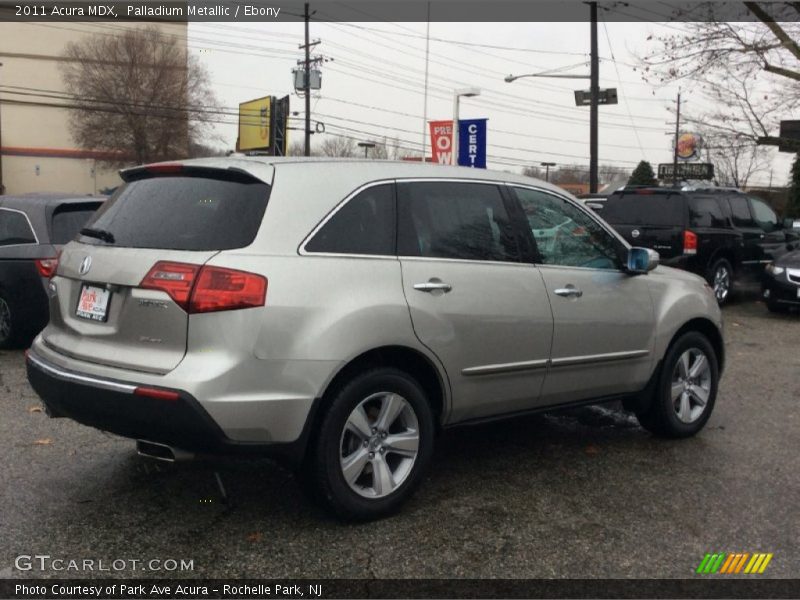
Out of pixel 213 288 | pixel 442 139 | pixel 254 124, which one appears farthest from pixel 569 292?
pixel 254 124

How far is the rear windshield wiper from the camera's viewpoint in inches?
158

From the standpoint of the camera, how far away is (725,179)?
213 ft

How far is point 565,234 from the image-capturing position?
499 cm

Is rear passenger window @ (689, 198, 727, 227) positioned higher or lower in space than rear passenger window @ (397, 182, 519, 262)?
higher

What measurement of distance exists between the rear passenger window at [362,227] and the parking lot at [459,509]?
110cm

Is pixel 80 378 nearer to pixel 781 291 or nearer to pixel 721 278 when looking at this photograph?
pixel 781 291

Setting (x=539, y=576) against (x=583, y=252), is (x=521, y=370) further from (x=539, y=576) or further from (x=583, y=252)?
(x=539, y=576)

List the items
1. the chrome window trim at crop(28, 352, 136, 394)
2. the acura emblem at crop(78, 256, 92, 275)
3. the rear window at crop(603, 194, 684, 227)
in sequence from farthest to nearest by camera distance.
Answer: the rear window at crop(603, 194, 684, 227), the acura emblem at crop(78, 256, 92, 275), the chrome window trim at crop(28, 352, 136, 394)

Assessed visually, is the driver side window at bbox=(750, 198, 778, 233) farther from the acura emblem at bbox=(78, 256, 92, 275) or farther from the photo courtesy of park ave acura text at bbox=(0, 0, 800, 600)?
the acura emblem at bbox=(78, 256, 92, 275)

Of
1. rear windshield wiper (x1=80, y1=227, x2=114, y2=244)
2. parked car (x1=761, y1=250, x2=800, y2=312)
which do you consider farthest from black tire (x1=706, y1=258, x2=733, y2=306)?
rear windshield wiper (x1=80, y1=227, x2=114, y2=244)

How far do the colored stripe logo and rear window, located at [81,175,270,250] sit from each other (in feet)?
8.01

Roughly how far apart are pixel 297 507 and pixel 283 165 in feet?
5.57

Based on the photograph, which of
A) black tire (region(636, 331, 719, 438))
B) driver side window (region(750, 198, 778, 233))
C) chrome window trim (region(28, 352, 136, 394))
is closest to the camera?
chrome window trim (region(28, 352, 136, 394))

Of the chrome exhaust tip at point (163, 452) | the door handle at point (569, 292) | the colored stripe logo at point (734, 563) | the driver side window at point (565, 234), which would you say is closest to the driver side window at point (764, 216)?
the driver side window at point (565, 234)
